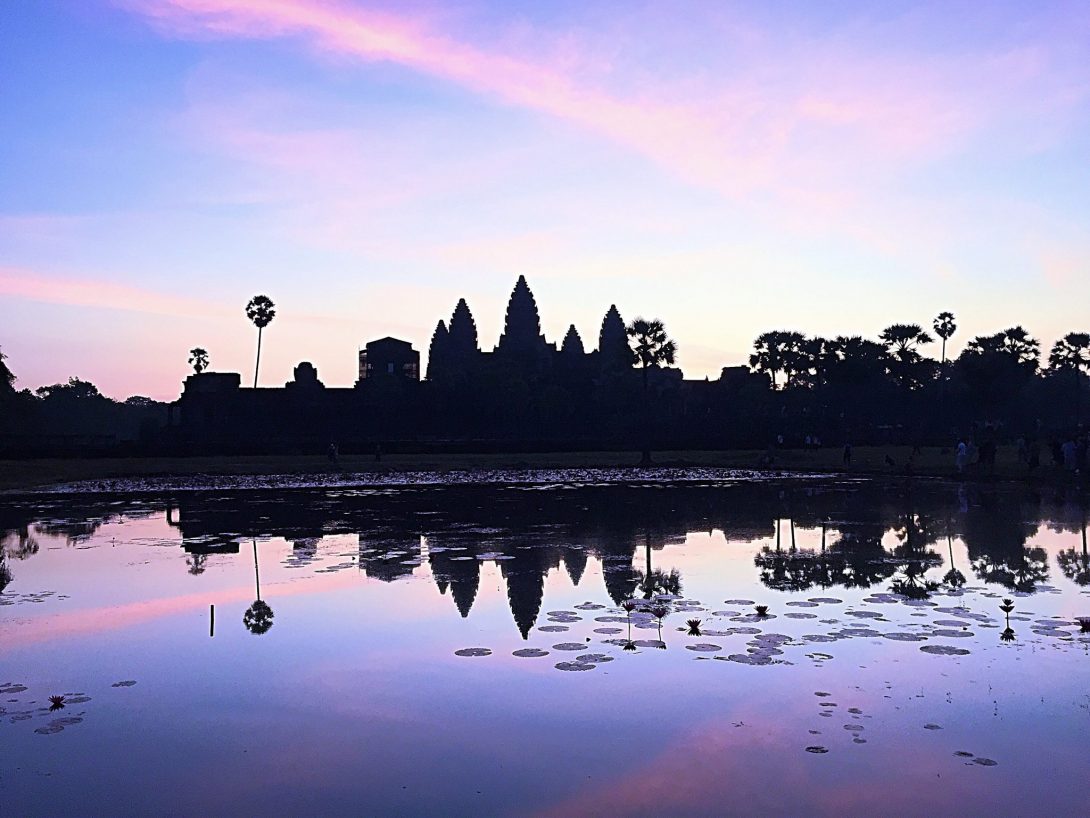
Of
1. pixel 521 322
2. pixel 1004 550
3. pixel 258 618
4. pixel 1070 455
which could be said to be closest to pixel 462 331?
pixel 521 322

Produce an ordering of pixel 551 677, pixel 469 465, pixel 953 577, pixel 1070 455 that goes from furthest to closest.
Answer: pixel 469 465, pixel 1070 455, pixel 953 577, pixel 551 677

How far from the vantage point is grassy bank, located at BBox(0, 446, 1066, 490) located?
4478cm

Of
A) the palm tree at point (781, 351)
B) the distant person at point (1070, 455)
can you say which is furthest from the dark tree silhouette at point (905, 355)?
the distant person at point (1070, 455)

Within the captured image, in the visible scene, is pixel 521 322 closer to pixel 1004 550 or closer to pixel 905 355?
pixel 905 355

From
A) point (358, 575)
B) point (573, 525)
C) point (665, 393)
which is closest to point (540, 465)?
point (573, 525)

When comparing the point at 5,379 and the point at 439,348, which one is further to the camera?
the point at 439,348

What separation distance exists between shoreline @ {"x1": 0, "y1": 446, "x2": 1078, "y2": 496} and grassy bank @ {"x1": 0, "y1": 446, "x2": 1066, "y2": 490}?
4 centimetres

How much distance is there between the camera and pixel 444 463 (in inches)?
2127

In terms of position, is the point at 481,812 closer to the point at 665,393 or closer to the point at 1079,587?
the point at 1079,587

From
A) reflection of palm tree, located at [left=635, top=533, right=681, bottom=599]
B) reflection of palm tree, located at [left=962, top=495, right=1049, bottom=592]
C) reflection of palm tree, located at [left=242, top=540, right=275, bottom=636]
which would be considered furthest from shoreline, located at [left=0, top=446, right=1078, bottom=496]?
reflection of palm tree, located at [left=242, top=540, right=275, bottom=636]

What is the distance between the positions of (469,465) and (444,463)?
243cm

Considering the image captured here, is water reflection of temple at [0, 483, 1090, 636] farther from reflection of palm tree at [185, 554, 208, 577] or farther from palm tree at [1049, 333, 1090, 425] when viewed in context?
palm tree at [1049, 333, 1090, 425]

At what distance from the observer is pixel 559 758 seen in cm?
678

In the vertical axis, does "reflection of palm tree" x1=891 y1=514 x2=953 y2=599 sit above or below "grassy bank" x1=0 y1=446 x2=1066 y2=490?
below
